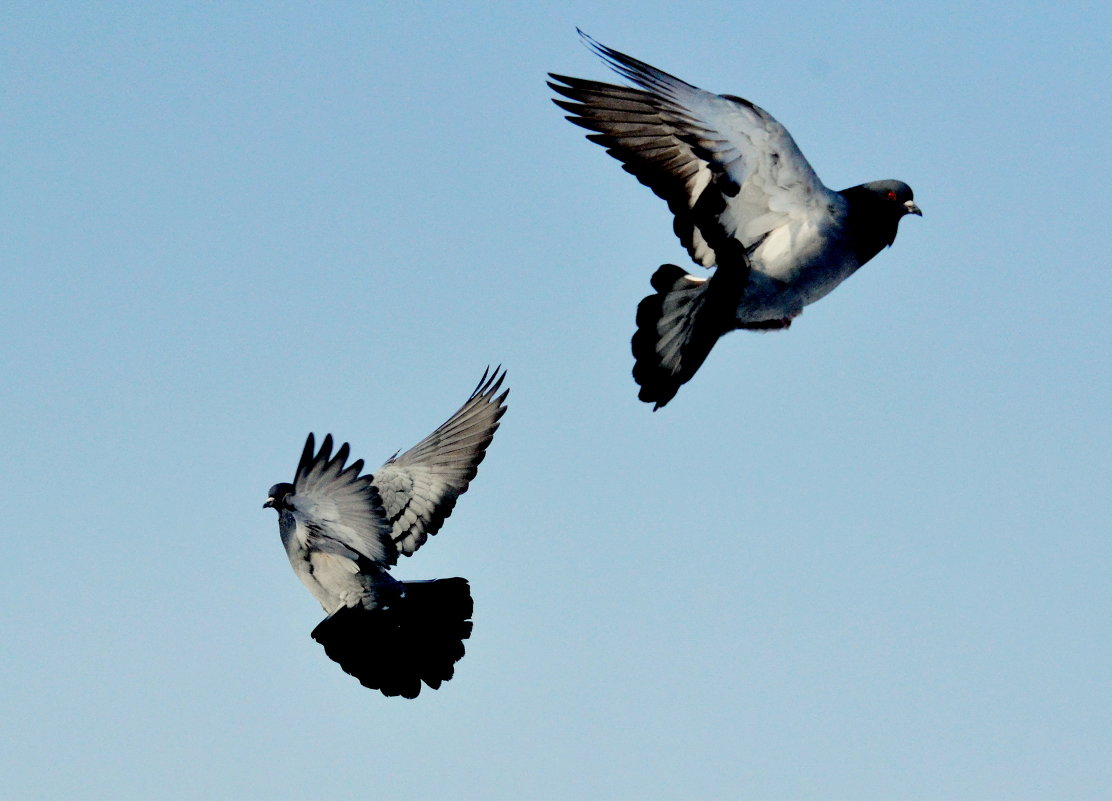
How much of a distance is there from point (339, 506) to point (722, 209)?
4.38 m

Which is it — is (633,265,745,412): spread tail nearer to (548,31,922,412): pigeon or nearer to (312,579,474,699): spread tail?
(548,31,922,412): pigeon

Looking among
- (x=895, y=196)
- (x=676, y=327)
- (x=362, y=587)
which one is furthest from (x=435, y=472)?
(x=895, y=196)

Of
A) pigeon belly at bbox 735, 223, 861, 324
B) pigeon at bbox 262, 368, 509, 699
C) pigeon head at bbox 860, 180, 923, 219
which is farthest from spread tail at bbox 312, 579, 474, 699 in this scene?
pigeon head at bbox 860, 180, 923, 219

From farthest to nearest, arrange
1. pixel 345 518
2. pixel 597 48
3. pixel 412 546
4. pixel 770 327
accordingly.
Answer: pixel 412 546 → pixel 345 518 → pixel 770 327 → pixel 597 48

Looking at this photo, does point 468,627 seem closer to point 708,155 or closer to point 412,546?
point 412,546

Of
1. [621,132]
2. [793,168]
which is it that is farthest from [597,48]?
[793,168]

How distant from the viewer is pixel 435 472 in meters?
16.4

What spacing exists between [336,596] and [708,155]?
18.6 feet

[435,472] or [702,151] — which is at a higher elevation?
[435,472]

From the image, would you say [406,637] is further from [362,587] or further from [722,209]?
[722,209]

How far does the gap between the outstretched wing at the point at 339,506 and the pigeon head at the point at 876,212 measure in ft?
15.0

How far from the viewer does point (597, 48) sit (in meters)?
11.3

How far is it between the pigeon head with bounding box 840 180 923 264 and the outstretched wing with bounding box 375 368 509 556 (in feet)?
18.5

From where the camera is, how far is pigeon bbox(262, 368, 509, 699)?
546 inches
